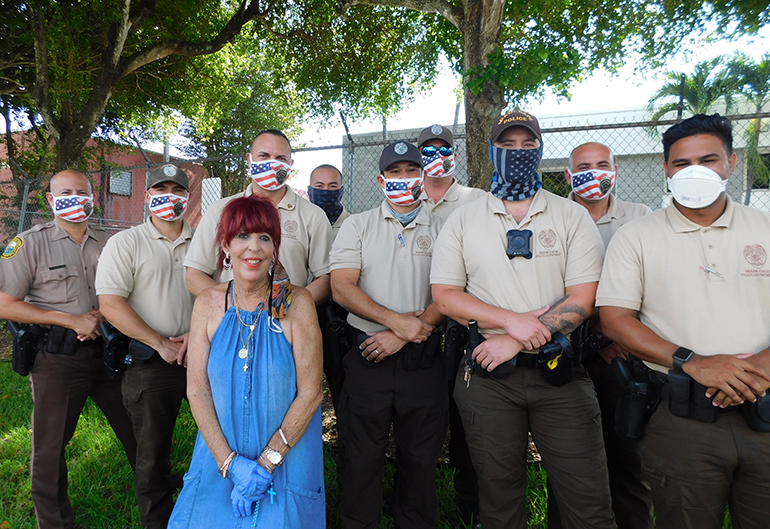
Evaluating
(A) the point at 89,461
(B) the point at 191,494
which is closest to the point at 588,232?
(B) the point at 191,494

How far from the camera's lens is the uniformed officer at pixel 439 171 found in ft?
12.3

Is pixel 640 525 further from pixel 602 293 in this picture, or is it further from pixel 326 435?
pixel 326 435

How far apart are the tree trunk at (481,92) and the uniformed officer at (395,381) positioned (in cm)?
252

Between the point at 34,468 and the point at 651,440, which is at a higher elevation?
the point at 651,440

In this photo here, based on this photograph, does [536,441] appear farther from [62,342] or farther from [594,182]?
[62,342]

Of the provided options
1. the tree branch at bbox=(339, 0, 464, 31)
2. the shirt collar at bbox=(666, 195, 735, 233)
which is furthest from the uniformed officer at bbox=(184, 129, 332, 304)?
the tree branch at bbox=(339, 0, 464, 31)

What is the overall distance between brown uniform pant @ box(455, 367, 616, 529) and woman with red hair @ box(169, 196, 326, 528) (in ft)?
2.77

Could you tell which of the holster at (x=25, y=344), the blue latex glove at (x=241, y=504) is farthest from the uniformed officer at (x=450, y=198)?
the holster at (x=25, y=344)

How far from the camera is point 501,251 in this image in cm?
254

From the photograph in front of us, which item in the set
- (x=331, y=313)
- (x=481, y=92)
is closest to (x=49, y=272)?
(x=331, y=313)

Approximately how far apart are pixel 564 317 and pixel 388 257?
1.13 metres

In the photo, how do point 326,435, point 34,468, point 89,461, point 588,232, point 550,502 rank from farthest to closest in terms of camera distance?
point 326,435 → point 89,461 → point 34,468 → point 550,502 → point 588,232

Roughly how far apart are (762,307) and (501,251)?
1.15 m

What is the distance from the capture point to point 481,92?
208 inches
